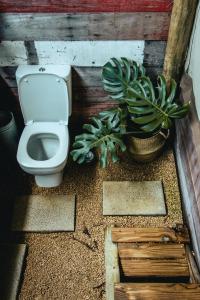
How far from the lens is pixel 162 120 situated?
2.01 metres

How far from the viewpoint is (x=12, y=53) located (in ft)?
7.16

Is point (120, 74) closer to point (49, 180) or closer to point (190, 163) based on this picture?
point (190, 163)

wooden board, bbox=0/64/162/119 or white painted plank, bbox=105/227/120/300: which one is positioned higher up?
wooden board, bbox=0/64/162/119

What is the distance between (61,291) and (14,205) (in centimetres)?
77

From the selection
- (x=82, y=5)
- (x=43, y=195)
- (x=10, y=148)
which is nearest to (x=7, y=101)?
(x=10, y=148)

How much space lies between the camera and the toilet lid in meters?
2.14

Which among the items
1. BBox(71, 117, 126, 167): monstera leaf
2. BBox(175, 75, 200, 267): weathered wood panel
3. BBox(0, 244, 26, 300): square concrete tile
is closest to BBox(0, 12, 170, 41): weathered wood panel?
BBox(175, 75, 200, 267): weathered wood panel

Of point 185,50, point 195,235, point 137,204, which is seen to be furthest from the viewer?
point 137,204

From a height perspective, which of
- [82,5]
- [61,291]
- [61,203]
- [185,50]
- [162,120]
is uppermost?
[82,5]

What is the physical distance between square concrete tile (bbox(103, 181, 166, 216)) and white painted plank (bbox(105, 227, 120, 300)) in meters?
0.28

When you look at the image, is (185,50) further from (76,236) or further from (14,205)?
(14,205)

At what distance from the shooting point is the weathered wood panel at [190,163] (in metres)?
1.88

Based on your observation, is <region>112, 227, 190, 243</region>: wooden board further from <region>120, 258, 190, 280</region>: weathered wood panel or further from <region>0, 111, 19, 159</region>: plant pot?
<region>0, 111, 19, 159</region>: plant pot

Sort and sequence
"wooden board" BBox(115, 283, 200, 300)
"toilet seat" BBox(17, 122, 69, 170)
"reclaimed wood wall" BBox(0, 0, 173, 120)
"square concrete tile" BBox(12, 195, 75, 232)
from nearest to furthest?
"wooden board" BBox(115, 283, 200, 300)
"reclaimed wood wall" BBox(0, 0, 173, 120)
"toilet seat" BBox(17, 122, 69, 170)
"square concrete tile" BBox(12, 195, 75, 232)
